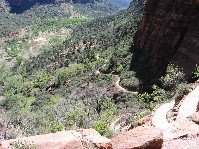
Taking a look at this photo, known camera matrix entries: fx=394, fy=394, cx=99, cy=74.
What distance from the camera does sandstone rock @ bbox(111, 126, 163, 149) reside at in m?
23.1

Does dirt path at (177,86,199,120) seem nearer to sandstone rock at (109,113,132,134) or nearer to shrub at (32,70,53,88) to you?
sandstone rock at (109,113,132,134)

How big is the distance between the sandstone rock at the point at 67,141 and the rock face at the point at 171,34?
4333 centimetres

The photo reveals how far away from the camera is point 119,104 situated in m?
76.8

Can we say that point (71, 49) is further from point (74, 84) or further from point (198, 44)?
point (198, 44)

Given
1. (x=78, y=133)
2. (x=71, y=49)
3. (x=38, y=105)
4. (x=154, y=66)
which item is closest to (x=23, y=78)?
(x=71, y=49)

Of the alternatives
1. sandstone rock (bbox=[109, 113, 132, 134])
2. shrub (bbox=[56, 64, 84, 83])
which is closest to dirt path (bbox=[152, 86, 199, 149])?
sandstone rock (bbox=[109, 113, 132, 134])

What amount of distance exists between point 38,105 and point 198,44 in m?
50.9

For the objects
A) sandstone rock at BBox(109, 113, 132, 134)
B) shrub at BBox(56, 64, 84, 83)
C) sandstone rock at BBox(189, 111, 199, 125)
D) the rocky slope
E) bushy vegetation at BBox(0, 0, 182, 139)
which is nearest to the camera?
the rocky slope

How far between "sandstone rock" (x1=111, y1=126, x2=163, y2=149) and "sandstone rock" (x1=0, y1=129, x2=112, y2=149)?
50.6 inches

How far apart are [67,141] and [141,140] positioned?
449 cm

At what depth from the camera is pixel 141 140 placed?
23266 millimetres

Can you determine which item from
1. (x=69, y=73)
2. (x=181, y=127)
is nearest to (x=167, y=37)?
(x=69, y=73)

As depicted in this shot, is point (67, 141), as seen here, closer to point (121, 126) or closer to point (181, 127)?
point (181, 127)

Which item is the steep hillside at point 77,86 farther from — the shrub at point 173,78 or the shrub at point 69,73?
the shrub at point 173,78
